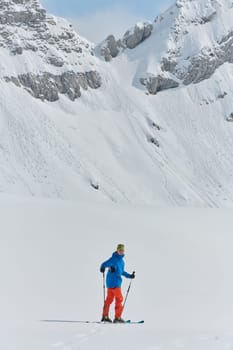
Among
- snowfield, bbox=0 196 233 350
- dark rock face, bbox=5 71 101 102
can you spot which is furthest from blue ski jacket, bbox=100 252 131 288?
dark rock face, bbox=5 71 101 102

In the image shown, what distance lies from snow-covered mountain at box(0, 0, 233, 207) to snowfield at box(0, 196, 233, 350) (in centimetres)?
5217

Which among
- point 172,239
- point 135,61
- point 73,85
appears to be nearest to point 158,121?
point 73,85

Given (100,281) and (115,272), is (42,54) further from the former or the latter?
(115,272)

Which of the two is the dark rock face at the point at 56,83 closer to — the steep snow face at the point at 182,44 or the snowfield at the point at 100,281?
the steep snow face at the point at 182,44

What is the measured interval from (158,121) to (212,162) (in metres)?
13.3

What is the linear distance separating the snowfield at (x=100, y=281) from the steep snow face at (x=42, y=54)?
8124cm

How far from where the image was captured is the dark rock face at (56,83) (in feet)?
328

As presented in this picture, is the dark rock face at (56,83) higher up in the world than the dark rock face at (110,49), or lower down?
lower down

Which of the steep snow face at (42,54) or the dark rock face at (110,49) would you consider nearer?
the steep snow face at (42,54)

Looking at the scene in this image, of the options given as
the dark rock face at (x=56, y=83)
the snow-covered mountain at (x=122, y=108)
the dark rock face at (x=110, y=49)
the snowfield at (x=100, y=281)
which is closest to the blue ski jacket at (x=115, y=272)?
the snowfield at (x=100, y=281)

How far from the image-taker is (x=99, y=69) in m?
115

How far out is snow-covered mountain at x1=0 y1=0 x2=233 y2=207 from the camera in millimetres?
81750

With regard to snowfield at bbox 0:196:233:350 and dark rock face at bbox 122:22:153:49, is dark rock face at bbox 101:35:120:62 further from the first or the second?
snowfield at bbox 0:196:233:350

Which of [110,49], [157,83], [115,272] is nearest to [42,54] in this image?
[110,49]
